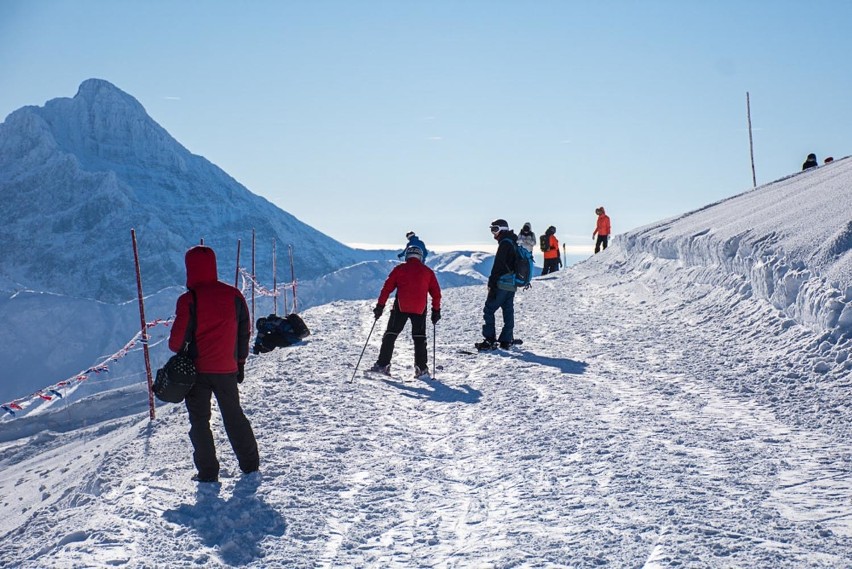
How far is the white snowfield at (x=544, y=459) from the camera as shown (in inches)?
175

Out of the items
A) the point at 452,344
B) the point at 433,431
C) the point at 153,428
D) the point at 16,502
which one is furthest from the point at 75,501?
the point at 452,344

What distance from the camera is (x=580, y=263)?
2770cm

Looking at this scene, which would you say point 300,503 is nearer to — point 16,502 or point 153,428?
point 153,428

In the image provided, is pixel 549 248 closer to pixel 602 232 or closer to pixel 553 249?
pixel 553 249

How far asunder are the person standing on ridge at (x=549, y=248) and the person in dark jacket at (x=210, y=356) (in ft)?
71.1

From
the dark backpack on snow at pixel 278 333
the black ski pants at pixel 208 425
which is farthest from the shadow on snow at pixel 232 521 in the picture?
the dark backpack on snow at pixel 278 333

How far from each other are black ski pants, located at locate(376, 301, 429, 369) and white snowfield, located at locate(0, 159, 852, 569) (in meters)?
0.33

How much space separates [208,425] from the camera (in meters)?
6.03

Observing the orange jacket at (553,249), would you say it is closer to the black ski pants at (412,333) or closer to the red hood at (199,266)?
the black ski pants at (412,333)

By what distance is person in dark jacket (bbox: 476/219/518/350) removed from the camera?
39.9 ft

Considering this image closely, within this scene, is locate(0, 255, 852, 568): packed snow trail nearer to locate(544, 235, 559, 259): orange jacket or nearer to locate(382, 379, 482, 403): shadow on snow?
locate(382, 379, 482, 403): shadow on snow

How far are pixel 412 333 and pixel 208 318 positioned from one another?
502cm

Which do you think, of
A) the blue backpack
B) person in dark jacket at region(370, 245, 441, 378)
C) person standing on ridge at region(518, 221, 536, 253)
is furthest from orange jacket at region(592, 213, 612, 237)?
person in dark jacket at region(370, 245, 441, 378)

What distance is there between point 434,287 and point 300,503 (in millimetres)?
5765
